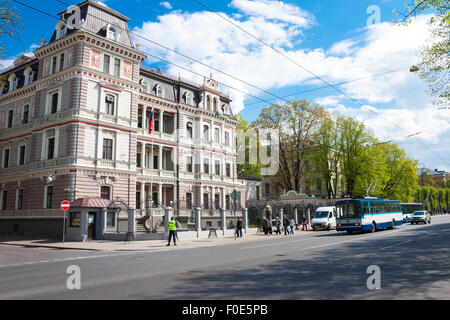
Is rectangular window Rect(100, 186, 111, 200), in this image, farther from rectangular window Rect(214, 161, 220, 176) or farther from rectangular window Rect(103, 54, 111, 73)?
rectangular window Rect(214, 161, 220, 176)

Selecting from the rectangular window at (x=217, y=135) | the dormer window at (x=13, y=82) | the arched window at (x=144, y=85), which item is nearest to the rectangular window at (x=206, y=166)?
the rectangular window at (x=217, y=135)

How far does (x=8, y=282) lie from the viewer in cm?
941

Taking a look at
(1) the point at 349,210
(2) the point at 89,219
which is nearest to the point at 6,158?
(2) the point at 89,219

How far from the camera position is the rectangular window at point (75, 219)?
84.3ft

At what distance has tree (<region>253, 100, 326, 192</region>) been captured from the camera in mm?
50531

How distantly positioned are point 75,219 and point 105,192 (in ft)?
14.0

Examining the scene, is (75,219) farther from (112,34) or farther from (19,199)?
(112,34)

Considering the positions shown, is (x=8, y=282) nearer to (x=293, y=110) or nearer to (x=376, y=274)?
(x=376, y=274)

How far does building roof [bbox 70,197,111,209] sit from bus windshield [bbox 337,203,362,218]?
18917mm

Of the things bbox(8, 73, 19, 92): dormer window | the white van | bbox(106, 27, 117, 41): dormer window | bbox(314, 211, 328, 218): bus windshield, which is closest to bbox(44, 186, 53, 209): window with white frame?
bbox(8, 73, 19, 92): dormer window

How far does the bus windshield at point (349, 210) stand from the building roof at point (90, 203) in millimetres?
18917

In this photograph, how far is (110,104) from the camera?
31172mm

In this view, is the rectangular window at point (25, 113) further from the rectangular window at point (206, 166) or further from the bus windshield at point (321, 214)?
the bus windshield at point (321, 214)
